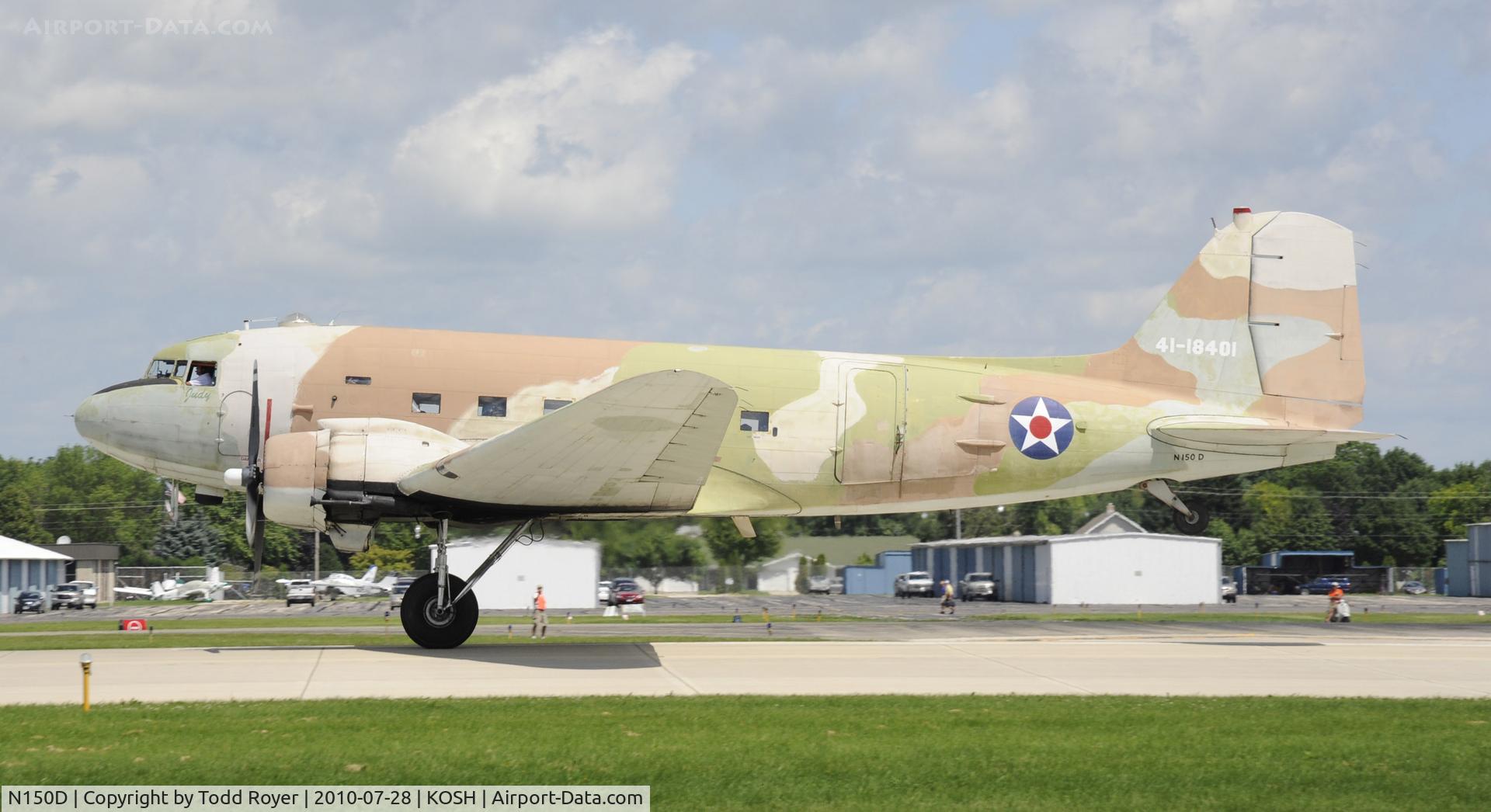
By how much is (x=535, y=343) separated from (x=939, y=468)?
6597mm

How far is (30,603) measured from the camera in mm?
55469

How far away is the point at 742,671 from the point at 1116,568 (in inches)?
1914

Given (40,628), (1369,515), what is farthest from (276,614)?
(1369,515)

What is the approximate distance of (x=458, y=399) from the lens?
1858cm

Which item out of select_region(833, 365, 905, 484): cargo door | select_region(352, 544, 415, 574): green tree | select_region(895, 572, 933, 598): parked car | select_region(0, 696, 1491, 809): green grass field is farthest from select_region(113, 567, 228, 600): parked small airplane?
select_region(0, 696, 1491, 809): green grass field

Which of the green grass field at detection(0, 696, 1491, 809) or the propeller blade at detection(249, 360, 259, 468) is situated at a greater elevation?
the propeller blade at detection(249, 360, 259, 468)

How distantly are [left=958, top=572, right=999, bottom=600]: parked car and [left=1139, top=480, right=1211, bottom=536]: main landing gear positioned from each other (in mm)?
45417

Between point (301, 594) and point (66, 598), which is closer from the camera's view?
point (66, 598)

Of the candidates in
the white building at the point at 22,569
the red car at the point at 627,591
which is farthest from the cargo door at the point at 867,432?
the white building at the point at 22,569

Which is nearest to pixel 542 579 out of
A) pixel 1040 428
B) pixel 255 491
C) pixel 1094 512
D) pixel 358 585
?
pixel 255 491

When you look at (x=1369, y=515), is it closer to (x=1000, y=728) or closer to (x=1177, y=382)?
(x=1177, y=382)

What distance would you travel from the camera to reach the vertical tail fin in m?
21.5

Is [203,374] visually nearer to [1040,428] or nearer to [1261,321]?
[1040,428]

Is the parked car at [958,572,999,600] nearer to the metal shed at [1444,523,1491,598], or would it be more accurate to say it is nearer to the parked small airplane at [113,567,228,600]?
the metal shed at [1444,523,1491,598]
